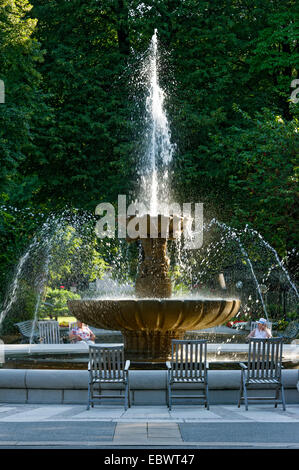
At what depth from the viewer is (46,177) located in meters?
28.0

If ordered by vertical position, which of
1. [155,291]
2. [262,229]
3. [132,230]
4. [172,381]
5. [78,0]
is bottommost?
[172,381]

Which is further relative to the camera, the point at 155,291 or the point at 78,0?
the point at 78,0

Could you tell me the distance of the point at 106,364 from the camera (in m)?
10.2

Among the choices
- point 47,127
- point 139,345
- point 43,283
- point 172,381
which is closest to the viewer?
point 172,381

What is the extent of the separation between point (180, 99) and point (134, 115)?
70.7 inches

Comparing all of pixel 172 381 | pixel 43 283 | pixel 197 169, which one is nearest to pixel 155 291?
pixel 172 381

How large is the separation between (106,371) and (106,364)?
0.10 meters

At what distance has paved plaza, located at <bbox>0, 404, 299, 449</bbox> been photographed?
7.34 meters

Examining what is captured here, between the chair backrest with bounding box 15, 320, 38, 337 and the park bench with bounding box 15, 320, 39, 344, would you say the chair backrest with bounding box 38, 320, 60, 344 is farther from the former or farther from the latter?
the chair backrest with bounding box 15, 320, 38, 337

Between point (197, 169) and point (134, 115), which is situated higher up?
point (134, 115)

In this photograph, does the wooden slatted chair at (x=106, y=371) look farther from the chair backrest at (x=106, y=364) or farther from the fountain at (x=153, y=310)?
the fountain at (x=153, y=310)

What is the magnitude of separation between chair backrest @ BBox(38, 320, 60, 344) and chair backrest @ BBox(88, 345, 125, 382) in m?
5.89

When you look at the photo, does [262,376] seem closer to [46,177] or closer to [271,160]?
[271,160]

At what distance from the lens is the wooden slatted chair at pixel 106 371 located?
32.9ft
